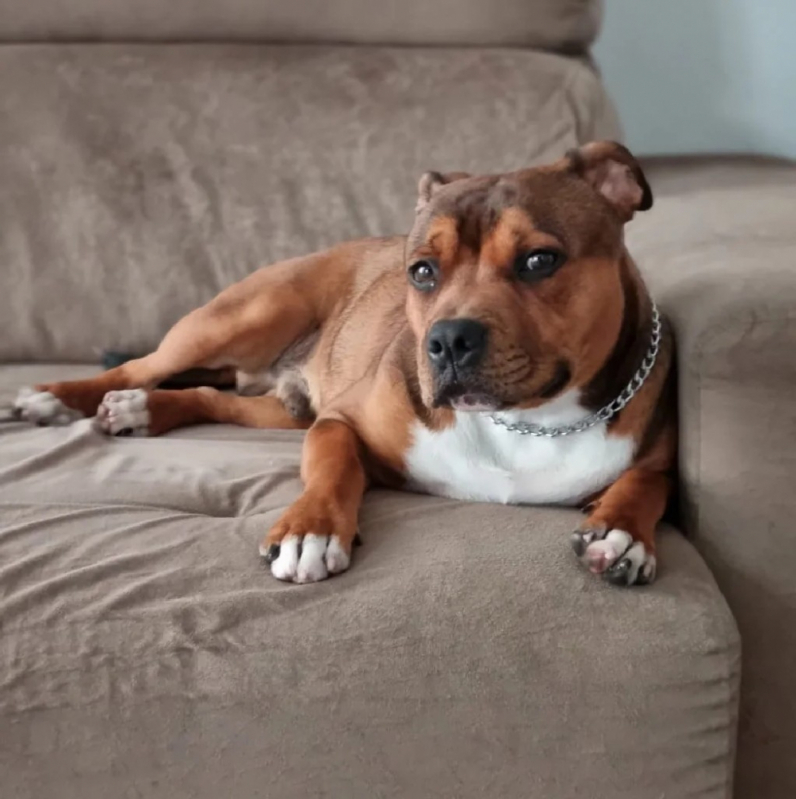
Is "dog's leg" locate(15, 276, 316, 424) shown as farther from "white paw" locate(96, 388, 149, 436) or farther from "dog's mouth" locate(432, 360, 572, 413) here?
"dog's mouth" locate(432, 360, 572, 413)

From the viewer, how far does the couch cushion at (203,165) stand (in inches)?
103

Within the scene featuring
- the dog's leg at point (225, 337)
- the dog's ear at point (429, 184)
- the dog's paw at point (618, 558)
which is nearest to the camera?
the dog's paw at point (618, 558)

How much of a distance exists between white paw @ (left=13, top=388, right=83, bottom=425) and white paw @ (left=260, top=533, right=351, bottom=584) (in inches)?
33.8

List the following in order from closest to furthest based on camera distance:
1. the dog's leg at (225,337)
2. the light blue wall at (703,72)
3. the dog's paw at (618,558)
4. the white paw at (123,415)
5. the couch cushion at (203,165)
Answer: the dog's paw at (618,558)
the white paw at (123,415)
the dog's leg at (225,337)
the couch cushion at (203,165)
the light blue wall at (703,72)

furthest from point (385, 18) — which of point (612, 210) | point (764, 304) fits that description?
point (764, 304)

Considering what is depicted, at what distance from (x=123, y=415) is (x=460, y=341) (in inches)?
35.7

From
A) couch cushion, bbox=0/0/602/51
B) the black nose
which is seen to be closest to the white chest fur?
the black nose

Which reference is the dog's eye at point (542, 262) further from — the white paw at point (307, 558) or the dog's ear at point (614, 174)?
the white paw at point (307, 558)

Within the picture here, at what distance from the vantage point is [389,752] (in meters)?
1.32

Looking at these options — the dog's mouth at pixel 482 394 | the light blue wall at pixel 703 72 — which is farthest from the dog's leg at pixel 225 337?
the light blue wall at pixel 703 72

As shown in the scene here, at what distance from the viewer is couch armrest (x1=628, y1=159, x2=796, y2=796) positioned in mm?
1509

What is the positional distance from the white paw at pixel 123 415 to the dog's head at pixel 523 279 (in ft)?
2.34

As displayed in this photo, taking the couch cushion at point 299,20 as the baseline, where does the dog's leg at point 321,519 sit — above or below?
below

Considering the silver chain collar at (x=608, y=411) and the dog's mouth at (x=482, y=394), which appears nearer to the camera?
the dog's mouth at (x=482, y=394)
